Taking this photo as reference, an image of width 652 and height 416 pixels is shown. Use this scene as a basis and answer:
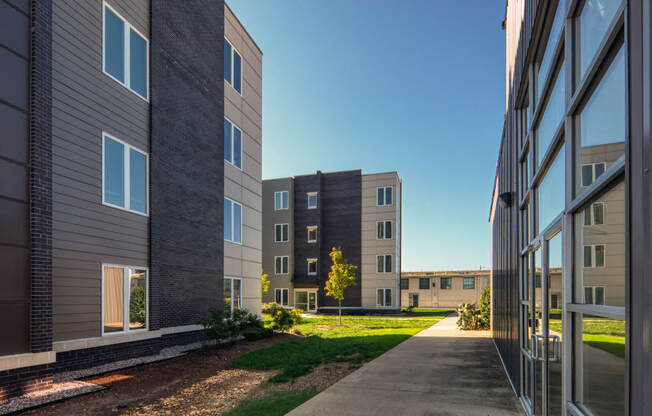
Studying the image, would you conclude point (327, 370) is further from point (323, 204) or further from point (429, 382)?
point (323, 204)

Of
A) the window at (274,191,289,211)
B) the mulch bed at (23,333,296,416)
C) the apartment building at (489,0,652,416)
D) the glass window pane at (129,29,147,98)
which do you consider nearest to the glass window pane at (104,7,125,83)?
the glass window pane at (129,29,147,98)

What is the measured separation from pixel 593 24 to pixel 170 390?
8.74 metres

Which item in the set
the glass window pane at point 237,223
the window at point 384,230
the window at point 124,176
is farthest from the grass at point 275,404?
the window at point 384,230

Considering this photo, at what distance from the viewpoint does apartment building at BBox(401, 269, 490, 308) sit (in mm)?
45875

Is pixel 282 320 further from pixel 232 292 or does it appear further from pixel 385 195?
pixel 385 195

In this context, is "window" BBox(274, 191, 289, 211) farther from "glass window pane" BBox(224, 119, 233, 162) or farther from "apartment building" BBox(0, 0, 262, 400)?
"glass window pane" BBox(224, 119, 233, 162)

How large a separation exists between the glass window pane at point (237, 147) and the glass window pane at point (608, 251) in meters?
16.9

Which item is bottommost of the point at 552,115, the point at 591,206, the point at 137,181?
the point at 591,206

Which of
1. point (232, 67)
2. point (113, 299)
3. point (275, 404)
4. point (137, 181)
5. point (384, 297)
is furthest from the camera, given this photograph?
point (384, 297)

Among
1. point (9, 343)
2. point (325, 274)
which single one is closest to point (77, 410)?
point (9, 343)

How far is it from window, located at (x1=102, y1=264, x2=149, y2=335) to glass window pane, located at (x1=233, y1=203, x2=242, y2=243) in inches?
238

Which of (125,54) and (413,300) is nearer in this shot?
(125,54)

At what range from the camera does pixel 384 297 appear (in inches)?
1426

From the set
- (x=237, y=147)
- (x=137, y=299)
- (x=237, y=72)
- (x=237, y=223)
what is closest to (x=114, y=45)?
(x=137, y=299)
